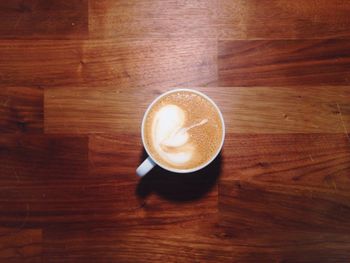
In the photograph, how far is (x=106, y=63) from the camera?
34.0 inches

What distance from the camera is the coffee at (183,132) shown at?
78cm

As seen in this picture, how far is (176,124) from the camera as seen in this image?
78 cm

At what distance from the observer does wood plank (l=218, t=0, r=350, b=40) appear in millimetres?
871

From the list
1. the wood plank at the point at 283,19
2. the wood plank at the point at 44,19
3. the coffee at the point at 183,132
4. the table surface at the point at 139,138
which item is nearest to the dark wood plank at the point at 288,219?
the table surface at the point at 139,138

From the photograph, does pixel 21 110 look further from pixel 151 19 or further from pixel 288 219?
pixel 288 219

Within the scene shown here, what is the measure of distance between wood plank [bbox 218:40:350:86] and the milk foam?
0.48ft

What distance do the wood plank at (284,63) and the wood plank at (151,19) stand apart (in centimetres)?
7

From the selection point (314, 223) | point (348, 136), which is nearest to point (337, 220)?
point (314, 223)

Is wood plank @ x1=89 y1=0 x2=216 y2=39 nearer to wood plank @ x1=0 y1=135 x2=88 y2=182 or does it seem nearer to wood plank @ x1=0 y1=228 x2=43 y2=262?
wood plank @ x1=0 y1=135 x2=88 y2=182

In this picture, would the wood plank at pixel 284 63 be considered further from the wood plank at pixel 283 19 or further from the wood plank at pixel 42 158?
the wood plank at pixel 42 158

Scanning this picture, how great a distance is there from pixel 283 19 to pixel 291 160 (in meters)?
0.31

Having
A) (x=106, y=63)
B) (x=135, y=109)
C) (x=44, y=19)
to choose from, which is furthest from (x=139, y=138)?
(x=44, y=19)

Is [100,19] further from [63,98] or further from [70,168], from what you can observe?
[70,168]

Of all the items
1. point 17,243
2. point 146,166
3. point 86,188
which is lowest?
point 17,243
